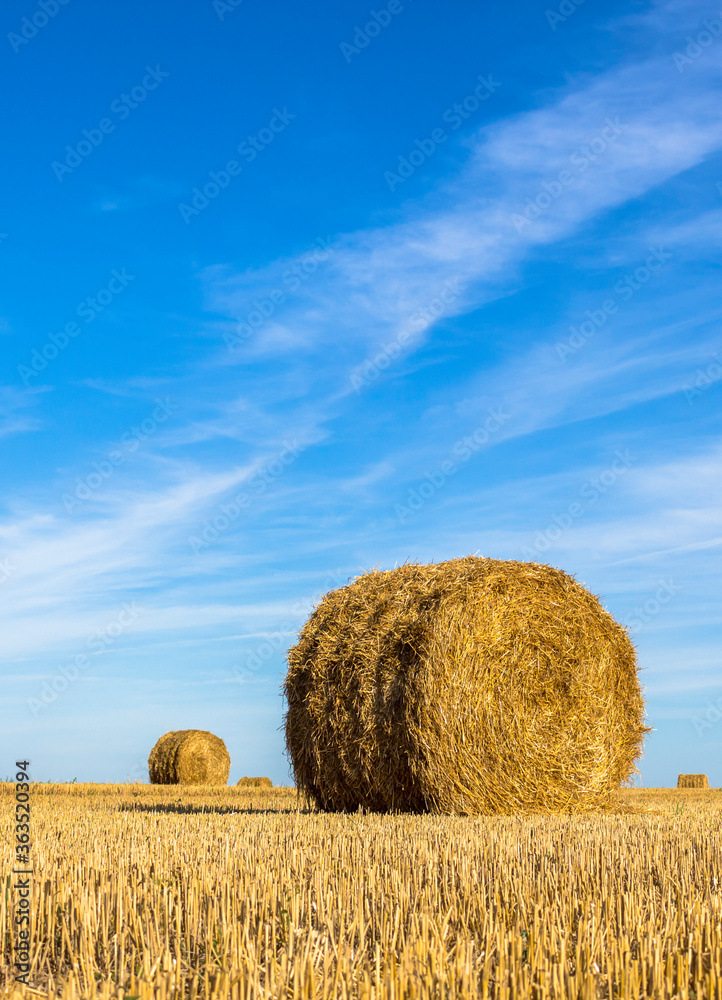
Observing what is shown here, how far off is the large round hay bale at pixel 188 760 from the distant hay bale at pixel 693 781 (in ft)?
42.4

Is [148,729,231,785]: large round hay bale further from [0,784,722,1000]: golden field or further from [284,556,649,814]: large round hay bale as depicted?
[0,784,722,1000]: golden field

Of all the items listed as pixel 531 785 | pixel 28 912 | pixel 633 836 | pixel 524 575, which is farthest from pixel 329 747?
pixel 28 912

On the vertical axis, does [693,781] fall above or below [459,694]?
below

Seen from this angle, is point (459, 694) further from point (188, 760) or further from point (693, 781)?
point (693, 781)

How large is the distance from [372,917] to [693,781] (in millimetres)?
24249

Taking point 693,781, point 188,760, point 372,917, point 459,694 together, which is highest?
point 459,694

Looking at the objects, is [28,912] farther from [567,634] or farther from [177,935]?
[567,634]

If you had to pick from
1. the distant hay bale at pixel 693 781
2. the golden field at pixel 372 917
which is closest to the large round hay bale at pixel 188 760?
the distant hay bale at pixel 693 781

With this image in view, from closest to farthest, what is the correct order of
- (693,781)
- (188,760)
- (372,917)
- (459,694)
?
(372,917) < (459,694) < (188,760) < (693,781)

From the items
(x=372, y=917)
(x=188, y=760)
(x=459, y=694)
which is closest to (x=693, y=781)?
(x=188, y=760)

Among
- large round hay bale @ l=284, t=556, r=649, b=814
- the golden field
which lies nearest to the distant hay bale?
large round hay bale @ l=284, t=556, r=649, b=814

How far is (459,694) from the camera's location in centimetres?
865

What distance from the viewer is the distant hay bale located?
25.1m

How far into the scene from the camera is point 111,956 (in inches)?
129
